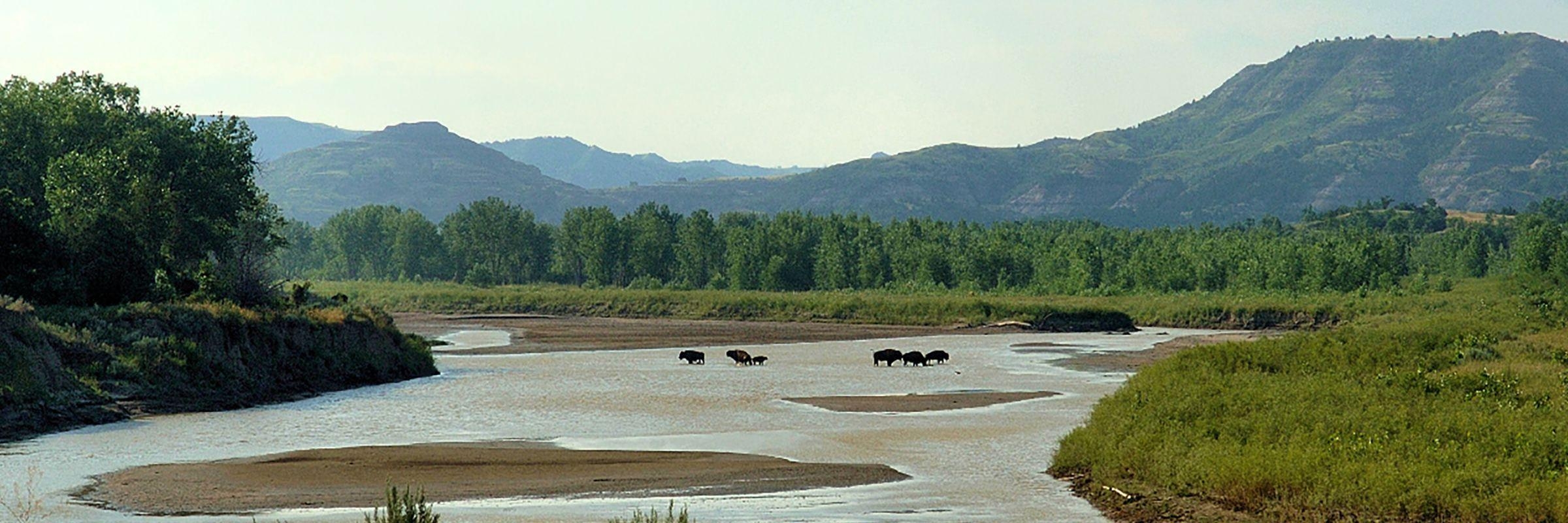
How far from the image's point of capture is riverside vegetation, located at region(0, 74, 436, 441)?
34.0 meters

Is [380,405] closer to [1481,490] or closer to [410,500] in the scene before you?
[410,500]

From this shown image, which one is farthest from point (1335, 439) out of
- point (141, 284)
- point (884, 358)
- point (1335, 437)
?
point (884, 358)

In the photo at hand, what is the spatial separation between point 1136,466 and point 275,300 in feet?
106

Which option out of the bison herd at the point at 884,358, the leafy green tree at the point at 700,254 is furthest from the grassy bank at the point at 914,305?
the bison herd at the point at 884,358

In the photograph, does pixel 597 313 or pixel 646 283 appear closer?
pixel 597 313

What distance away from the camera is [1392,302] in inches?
3676

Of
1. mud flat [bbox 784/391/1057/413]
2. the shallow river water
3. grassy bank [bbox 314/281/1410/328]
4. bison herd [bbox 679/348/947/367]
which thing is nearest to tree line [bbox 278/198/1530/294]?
grassy bank [bbox 314/281/1410/328]

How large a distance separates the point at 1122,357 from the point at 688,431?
33118 mm

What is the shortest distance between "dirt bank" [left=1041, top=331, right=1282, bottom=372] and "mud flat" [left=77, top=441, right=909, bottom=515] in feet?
84.1

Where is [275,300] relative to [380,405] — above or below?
above

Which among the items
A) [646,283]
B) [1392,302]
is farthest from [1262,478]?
[646,283]

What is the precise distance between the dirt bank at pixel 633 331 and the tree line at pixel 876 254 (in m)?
37.0

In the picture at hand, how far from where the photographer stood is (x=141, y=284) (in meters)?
42.2

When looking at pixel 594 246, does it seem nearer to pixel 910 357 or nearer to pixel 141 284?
pixel 910 357
